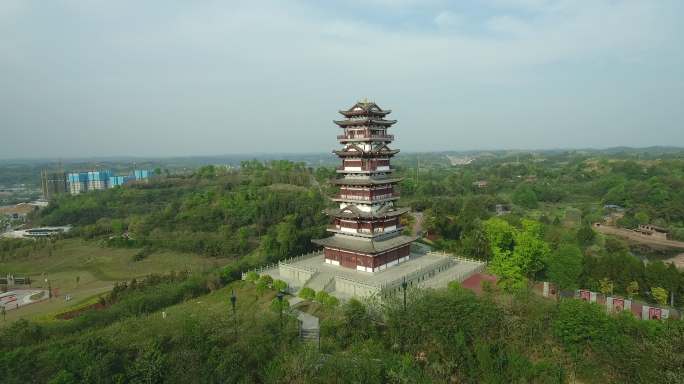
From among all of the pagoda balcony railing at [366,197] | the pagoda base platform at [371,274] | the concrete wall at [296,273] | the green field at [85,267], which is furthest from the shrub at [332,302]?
the green field at [85,267]

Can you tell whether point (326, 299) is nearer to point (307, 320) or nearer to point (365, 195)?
point (307, 320)

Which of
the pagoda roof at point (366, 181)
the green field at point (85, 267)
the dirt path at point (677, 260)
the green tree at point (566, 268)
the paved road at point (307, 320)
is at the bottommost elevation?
the dirt path at point (677, 260)

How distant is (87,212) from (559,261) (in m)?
88.2

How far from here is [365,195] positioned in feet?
108

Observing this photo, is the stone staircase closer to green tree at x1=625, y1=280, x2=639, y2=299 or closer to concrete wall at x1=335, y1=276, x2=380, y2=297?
concrete wall at x1=335, y1=276, x2=380, y2=297

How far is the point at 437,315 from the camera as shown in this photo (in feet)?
67.7

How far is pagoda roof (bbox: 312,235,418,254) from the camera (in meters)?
32.1

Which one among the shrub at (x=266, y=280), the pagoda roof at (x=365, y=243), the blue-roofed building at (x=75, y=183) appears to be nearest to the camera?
the shrub at (x=266, y=280)

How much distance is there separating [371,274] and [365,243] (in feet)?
8.39

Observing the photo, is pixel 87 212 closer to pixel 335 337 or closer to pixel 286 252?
pixel 286 252

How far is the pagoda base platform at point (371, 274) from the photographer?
3000cm

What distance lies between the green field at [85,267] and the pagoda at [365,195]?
57.7 ft

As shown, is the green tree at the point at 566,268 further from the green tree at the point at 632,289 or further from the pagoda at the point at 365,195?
the pagoda at the point at 365,195

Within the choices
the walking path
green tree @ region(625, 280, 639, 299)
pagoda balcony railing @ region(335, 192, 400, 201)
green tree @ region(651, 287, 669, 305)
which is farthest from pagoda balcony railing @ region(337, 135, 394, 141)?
green tree @ region(651, 287, 669, 305)
